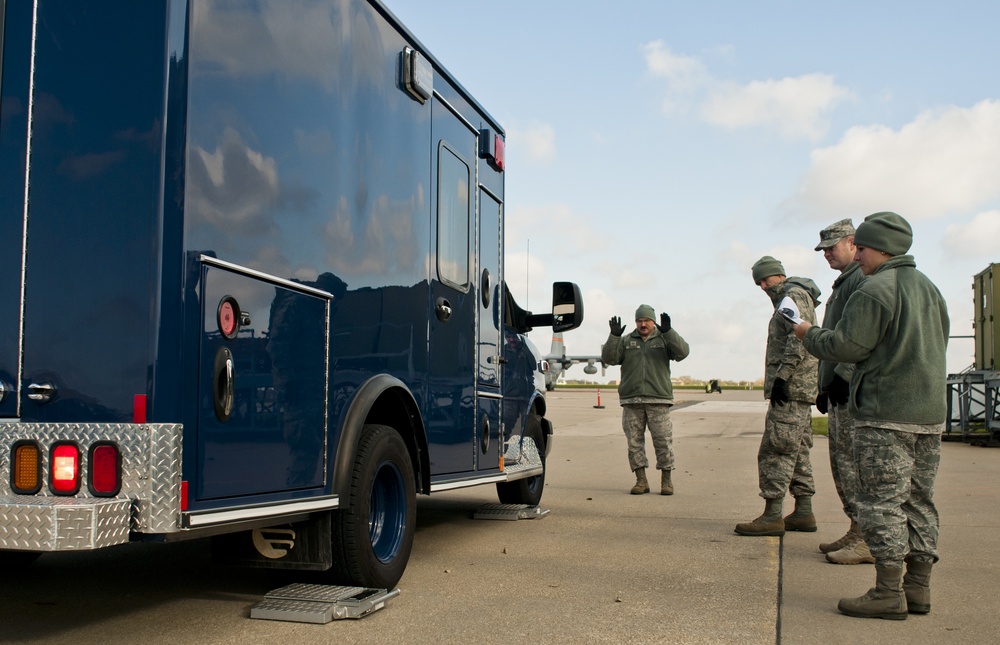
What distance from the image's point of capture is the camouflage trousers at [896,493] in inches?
189

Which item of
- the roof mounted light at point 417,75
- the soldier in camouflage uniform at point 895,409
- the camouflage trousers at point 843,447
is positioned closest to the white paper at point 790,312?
the soldier in camouflage uniform at point 895,409

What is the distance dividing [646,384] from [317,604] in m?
6.08

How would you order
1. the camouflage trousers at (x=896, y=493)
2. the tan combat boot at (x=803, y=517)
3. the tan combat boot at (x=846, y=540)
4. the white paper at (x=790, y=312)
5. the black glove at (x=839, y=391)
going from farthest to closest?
the tan combat boot at (x=803, y=517), the tan combat boot at (x=846, y=540), the black glove at (x=839, y=391), the white paper at (x=790, y=312), the camouflage trousers at (x=896, y=493)

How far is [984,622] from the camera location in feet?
15.9

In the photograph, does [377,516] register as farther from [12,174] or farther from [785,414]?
[785,414]

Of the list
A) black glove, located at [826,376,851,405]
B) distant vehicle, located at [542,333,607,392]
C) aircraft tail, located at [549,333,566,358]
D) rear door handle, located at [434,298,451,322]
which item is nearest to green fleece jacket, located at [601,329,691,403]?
black glove, located at [826,376,851,405]

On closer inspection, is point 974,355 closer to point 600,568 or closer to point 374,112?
point 600,568

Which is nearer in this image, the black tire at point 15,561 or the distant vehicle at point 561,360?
the black tire at point 15,561

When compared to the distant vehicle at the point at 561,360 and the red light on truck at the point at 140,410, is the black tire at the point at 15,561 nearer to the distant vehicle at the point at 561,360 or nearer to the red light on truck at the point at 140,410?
the red light on truck at the point at 140,410

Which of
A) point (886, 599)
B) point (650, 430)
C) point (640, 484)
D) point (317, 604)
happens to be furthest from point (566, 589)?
point (640, 484)

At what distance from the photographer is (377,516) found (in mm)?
5359

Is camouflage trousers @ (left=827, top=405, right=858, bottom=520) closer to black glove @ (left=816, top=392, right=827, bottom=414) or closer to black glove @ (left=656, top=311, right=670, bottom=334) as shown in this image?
black glove @ (left=816, top=392, right=827, bottom=414)

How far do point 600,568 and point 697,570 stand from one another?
0.59 metres

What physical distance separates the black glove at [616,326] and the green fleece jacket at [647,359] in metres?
0.06
